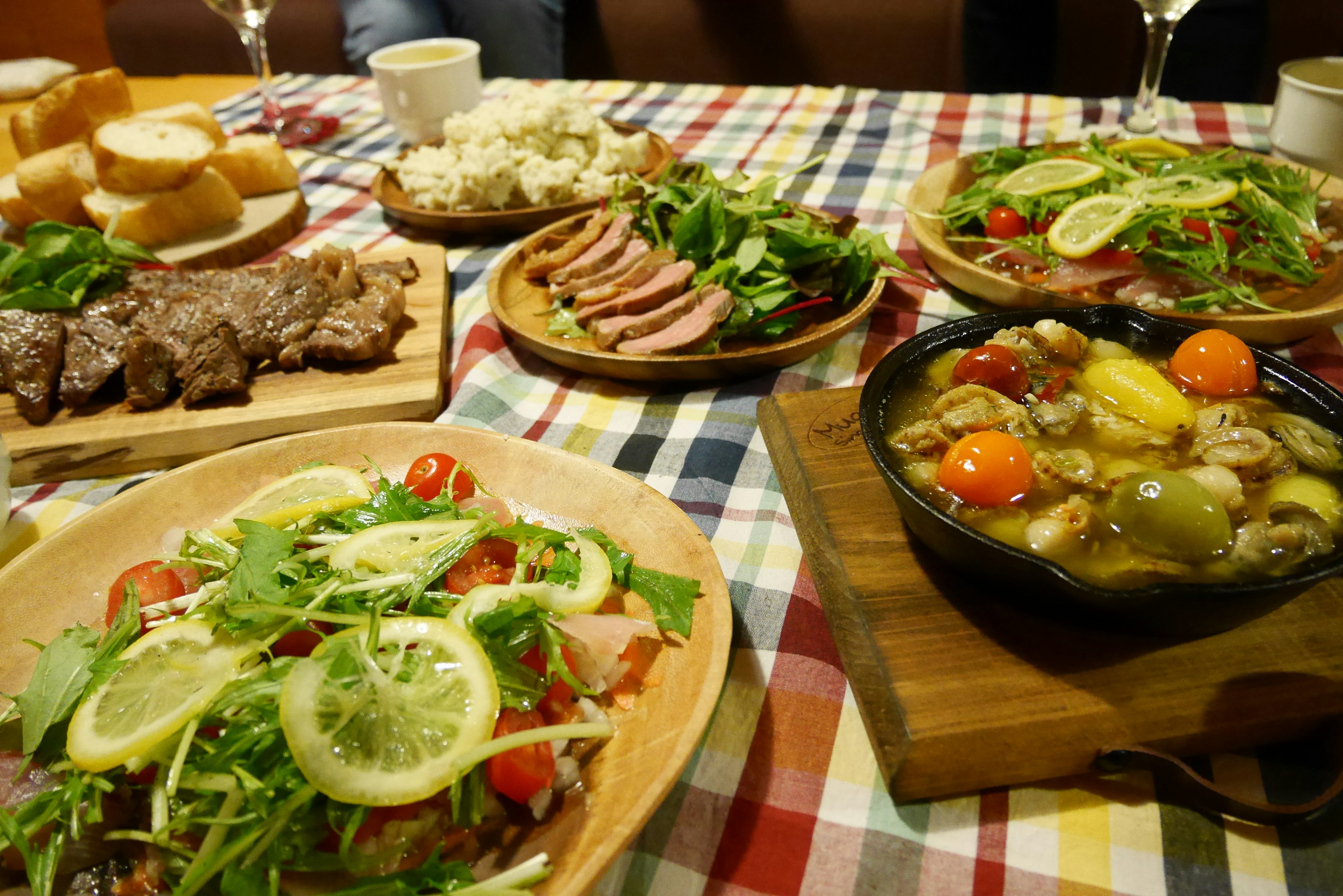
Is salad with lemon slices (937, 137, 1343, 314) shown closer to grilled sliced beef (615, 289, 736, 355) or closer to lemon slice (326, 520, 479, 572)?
grilled sliced beef (615, 289, 736, 355)

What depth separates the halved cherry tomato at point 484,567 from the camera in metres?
1.37

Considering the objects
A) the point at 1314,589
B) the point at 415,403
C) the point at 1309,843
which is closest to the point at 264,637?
the point at 415,403

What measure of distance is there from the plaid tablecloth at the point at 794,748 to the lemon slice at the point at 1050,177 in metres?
0.38

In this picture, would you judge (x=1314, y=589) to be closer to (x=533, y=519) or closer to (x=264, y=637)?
(x=533, y=519)

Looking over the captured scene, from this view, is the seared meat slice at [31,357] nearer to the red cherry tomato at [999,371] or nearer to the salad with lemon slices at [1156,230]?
the red cherry tomato at [999,371]

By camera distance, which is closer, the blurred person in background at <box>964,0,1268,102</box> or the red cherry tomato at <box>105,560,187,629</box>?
the red cherry tomato at <box>105,560,187,629</box>

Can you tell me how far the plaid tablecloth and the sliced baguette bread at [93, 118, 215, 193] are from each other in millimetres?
456

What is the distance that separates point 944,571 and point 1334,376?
4.55 ft

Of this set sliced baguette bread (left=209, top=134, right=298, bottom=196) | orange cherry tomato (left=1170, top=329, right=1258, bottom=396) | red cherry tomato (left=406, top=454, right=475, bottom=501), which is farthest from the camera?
sliced baguette bread (left=209, top=134, right=298, bottom=196)

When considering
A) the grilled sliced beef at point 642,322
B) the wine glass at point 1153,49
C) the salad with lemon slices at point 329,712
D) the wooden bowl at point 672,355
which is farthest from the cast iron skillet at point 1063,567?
the wine glass at point 1153,49

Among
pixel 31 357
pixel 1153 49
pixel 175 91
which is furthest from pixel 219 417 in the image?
pixel 175 91

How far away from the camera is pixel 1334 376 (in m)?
2.04

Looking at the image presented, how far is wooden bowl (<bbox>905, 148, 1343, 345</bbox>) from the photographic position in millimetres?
2018

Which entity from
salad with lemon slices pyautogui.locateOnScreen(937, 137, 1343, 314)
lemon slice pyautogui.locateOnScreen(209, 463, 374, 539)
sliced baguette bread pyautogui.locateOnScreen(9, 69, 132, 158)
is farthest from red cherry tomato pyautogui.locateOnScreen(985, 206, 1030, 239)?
sliced baguette bread pyautogui.locateOnScreen(9, 69, 132, 158)
